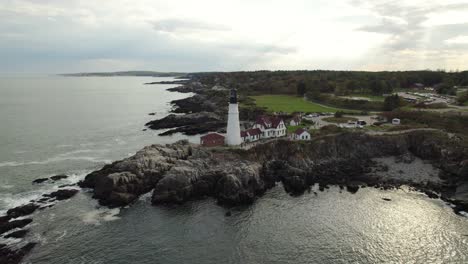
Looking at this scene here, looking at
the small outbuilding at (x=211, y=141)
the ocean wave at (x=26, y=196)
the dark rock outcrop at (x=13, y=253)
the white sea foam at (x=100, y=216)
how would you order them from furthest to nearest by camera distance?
1. the small outbuilding at (x=211, y=141)
2. the ocean wave at (x=26, y=196)
3. the white sea foam at (x=100, y=216)
4. the dark rock outcrop at (x=13, y=253)

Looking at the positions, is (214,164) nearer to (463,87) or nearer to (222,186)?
(222,186)

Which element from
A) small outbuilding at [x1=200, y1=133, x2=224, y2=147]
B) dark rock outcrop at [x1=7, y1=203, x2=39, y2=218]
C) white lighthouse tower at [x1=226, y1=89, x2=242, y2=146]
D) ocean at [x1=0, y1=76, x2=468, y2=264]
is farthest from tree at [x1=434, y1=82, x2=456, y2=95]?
dark rock outcrop at [x1=7, y1=203, x2=39, y2=218]

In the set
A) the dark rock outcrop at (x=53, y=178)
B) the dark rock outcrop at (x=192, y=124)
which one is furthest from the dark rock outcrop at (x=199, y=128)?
the dark rock outcrop at (x=53, y=178)

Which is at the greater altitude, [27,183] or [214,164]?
[214,164]

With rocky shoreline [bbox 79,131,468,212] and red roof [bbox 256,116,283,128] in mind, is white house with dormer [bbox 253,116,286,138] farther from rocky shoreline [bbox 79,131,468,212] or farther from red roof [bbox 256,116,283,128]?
rocky shoreline [bbox 79,131,468,212]

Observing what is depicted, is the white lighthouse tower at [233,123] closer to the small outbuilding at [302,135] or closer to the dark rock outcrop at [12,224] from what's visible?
the small outbuilding at [302,135]

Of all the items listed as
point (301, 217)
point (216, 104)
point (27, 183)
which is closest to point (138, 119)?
point (216, 104)
